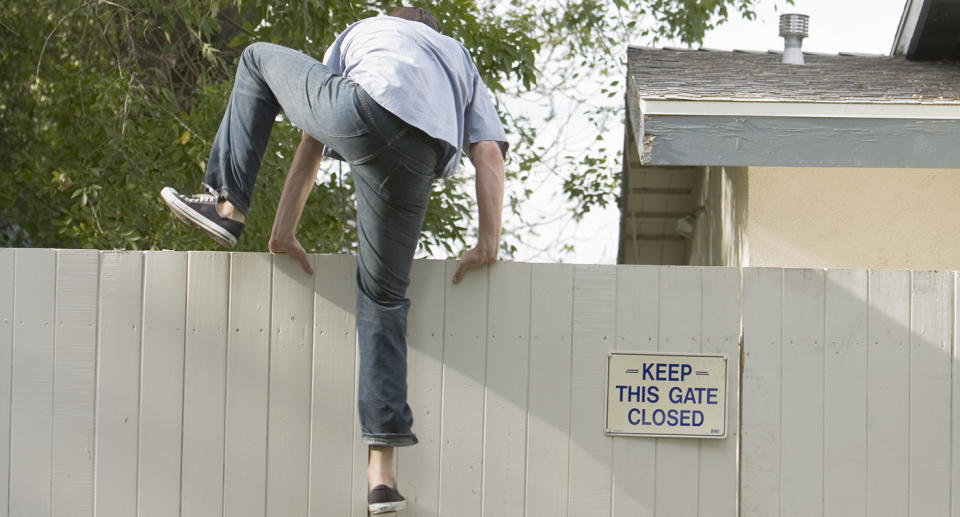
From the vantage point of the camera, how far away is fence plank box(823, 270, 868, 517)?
3795 millimetres

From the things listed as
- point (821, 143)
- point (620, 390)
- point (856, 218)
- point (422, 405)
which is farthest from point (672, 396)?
point (856, 218)

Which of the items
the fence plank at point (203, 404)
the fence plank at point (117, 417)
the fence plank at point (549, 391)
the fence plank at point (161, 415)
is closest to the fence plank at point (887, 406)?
the fence plank at point (549, 391)

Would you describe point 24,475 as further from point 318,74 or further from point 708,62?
point 708,62

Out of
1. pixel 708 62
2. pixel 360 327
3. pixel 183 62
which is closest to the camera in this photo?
pixel 360 327

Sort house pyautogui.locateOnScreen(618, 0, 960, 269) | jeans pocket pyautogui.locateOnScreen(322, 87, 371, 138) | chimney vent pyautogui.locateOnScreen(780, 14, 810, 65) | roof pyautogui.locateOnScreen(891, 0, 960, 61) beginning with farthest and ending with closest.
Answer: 1. chimney vent pyautogui.locateOnScreen(780, 14, 810, 65)
2. roof pyautogui.locateOnScreen(891, 0, 960, 61)
3. house pyautogui.locateOnScreen(618, 0, 960, 269)
4. jeans pocket pyautogui.locateOnScreen(322, 87, 371, 138)

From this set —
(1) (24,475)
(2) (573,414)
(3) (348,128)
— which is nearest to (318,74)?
(3) (348,128)

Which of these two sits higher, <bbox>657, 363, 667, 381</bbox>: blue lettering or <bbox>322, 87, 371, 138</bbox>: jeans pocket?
<bbox>322, 87, 371, 138</bbox>: jeans pocket

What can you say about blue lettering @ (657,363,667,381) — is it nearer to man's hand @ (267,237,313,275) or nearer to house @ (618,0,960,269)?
man's hand @ (267,237,313,275)

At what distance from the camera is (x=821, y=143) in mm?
5367

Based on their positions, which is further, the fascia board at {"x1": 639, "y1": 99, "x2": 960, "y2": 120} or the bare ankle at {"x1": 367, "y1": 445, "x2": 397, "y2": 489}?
the fascia board at {"x1": 639, "y1": 99, "x2": 960, "y2": 120}

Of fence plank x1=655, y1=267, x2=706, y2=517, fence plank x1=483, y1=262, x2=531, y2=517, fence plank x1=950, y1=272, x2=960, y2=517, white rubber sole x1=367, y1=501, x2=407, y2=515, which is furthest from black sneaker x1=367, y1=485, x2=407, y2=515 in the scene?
fence plank x1=950, y1=272, x2=960, y2=517

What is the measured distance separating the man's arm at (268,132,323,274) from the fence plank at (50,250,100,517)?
0.61 metres

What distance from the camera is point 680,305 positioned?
12.5ft

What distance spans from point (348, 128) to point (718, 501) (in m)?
1.74
